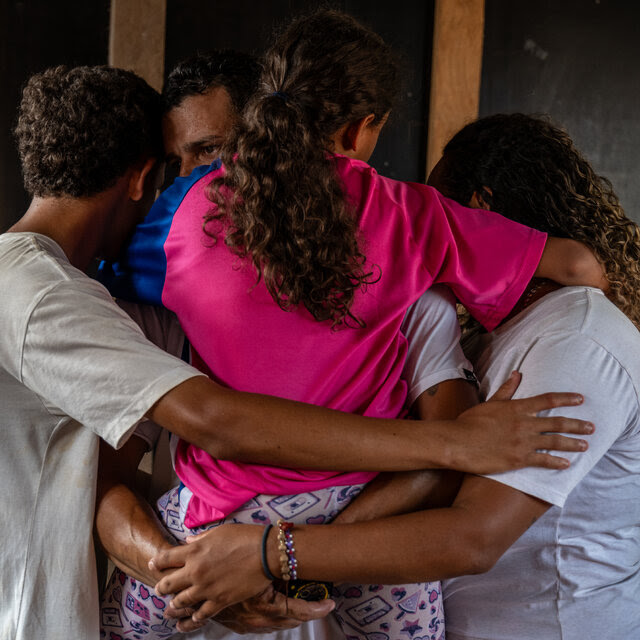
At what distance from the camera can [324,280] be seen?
1.24 m

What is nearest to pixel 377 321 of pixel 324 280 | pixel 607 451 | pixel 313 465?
pixel 324 280

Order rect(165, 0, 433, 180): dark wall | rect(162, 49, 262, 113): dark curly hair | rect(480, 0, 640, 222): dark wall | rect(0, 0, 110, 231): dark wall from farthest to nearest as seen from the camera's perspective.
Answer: rect(480, 0, 640, 222): dark wall
rect(165, 0, 433, 180): dark wall
rect(0, 0, 110, 231): dark wall
rect(162, 49, 262, 113): dark curly hair

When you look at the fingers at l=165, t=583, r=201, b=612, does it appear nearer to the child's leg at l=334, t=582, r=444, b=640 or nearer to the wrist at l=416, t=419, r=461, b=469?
the child's leg at l=334, t=582, r=444, b=640

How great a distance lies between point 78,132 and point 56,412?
570mm

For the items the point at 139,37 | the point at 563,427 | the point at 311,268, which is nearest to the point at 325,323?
the point at 311,268

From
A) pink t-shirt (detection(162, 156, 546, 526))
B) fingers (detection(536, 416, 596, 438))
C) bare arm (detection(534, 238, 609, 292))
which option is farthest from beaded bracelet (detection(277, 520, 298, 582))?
bare arm (detection(534, 238, 609, 292))

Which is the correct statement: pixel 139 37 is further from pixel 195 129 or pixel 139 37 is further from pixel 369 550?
pixel 369 550

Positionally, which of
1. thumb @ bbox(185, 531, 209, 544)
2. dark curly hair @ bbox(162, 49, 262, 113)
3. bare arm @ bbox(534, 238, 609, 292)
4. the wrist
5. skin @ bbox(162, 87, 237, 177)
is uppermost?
dark curly hair @ bbox(162, 49, 262, 113)

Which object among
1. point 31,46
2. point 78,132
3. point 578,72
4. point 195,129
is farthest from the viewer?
point 578,72

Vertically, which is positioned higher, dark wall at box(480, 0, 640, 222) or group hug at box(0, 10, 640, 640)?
dark wall at box(480, 0, 640, 222)

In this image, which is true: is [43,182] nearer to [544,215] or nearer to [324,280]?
[324,280]

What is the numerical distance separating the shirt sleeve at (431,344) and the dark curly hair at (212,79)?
0.66m

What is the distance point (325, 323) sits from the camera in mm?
1298

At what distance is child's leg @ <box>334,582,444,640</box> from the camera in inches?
53.0
